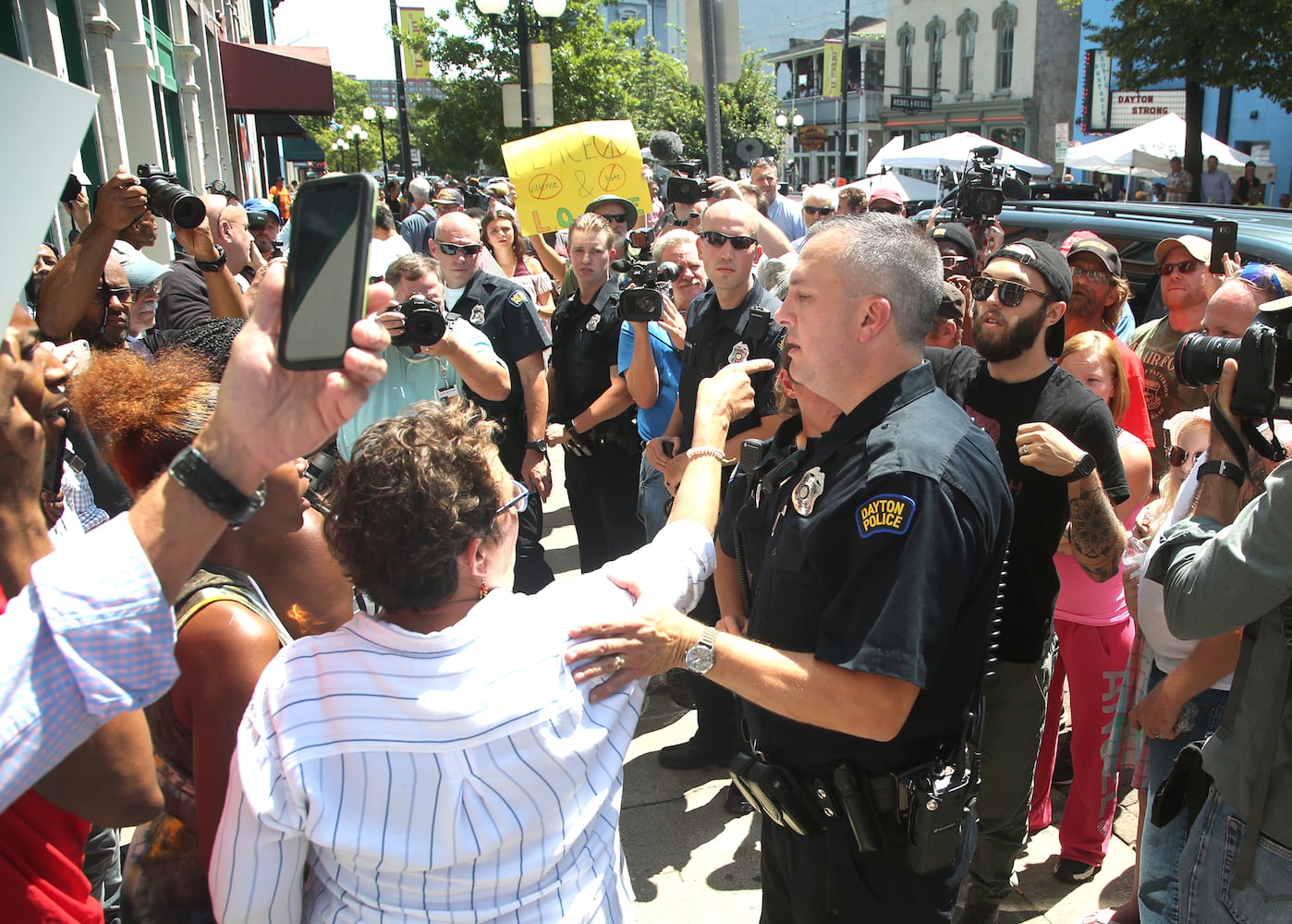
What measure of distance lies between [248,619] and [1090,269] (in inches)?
157

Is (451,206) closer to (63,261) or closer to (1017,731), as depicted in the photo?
(63,261)

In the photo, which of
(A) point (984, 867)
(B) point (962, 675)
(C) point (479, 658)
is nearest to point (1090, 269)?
(A) point (984, 867)

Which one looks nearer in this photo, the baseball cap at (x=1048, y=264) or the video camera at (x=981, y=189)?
the baseball cap at (x=1048, y=264)

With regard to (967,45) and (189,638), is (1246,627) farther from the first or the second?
(967,45)

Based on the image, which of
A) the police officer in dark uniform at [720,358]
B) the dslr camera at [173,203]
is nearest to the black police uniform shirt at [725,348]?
the police officer in dark uniform at [720,358]

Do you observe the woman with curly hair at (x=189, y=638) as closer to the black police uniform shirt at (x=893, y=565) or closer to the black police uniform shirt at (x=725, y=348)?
the black police uniform shirt at (x=893, y=565)

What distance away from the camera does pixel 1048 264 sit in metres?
2.96

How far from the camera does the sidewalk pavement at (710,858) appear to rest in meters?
3.02

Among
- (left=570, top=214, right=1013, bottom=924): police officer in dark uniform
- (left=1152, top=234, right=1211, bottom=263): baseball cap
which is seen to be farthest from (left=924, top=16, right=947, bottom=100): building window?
(left=570, top=214, right=1013, bottom=924): police officer in dark uniform

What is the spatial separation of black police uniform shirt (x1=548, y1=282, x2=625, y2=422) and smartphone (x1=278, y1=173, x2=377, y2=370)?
360cm

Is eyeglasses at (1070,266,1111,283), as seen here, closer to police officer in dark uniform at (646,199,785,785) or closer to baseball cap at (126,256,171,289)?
police officer in dark uniform at (646,199,785,785)

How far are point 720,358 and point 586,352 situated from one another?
105 centimetres

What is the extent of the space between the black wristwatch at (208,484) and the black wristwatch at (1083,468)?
7.13ft

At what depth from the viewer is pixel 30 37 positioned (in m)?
7.37
